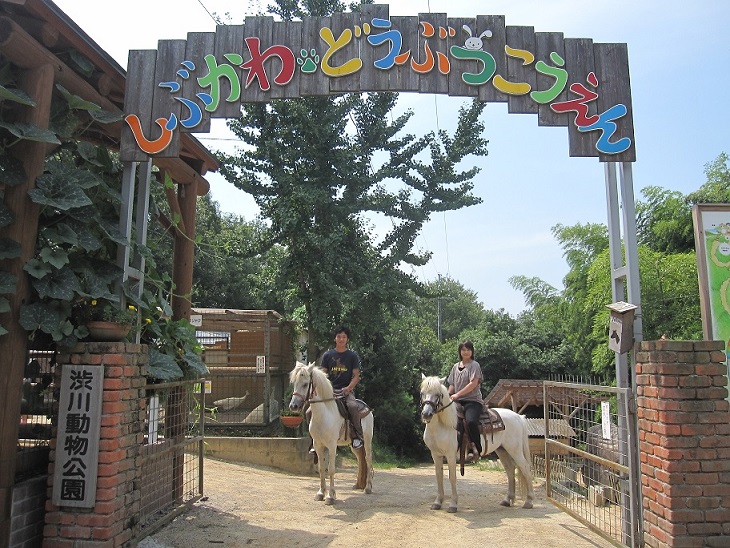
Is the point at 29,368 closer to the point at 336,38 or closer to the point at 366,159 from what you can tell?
the point at 336,38

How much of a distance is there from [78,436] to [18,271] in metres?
1.40

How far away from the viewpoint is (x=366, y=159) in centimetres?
1413

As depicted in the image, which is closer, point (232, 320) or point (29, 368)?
point (29, 368)

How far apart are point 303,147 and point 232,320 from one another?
13.9 feet

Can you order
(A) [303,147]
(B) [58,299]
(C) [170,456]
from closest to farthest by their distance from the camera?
(B) [58,299] → (C) [170,456] → (A) [303,147]

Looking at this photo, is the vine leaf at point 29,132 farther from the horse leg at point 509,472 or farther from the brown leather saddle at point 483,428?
the horse leg at point 509,472

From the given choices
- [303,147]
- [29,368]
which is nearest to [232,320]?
[303,147]

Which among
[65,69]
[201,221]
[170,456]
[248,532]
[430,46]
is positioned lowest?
[248,532]

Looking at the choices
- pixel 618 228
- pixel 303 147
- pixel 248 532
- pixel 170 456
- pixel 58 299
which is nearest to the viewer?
pixel 58 299

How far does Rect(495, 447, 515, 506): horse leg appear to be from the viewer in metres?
8.20

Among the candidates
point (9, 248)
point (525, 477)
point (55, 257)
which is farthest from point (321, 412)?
point (9, 248)

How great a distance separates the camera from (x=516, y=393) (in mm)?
17625

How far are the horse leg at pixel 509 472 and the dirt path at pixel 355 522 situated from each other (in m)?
0.16

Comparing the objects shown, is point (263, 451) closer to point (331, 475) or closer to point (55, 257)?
point (331, 475)
